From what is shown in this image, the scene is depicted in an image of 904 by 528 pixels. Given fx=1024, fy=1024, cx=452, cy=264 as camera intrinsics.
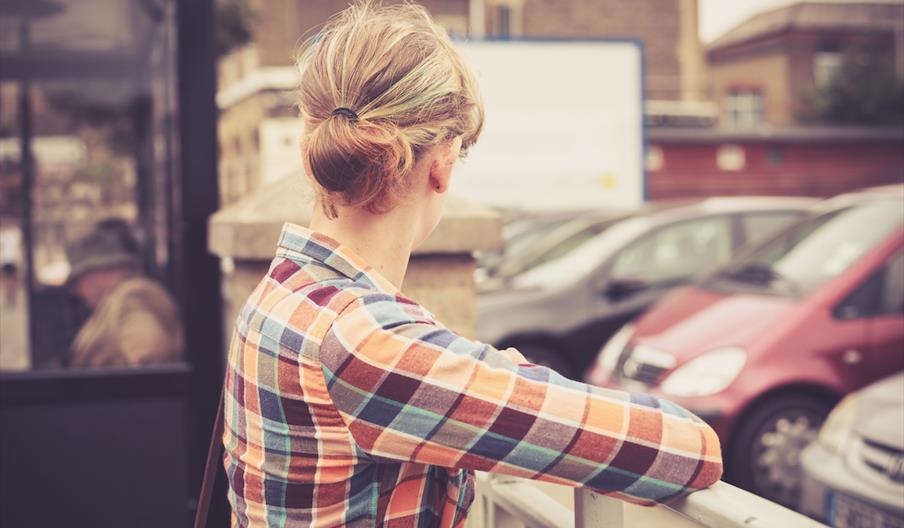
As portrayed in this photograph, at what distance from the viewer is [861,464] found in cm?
404

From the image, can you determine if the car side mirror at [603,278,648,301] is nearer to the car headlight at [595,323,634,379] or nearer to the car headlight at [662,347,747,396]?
the car headlight at [595,323,634,379]

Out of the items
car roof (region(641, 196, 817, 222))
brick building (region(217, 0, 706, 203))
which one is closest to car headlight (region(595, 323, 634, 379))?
car roof (region(641, 196, 817, 222))

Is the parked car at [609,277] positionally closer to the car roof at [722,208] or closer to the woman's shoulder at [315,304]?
the car roof at [722,208]

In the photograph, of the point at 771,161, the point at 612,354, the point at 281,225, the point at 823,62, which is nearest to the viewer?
the point at 281,225

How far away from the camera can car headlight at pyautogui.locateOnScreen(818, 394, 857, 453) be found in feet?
13.9

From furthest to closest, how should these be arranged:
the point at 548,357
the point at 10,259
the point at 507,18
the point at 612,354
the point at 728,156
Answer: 1. the point at 507,18
2. the point at 728,156
3. the point at 548,357
4. the point at 612,354
5. the point at 10,259

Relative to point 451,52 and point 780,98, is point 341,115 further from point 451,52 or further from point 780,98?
point 780,98

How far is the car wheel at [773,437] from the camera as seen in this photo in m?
5.56

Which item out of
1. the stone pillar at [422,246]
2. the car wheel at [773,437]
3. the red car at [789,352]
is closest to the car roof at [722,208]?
the red car at [789,352]

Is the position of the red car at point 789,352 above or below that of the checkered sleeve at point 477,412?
below

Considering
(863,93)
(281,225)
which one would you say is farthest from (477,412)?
(863,93)

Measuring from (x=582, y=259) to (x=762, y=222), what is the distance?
1.50 metres

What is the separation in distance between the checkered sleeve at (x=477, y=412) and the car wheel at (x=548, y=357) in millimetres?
6634

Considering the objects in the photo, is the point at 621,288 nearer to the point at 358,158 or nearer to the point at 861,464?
the point at 861,464
